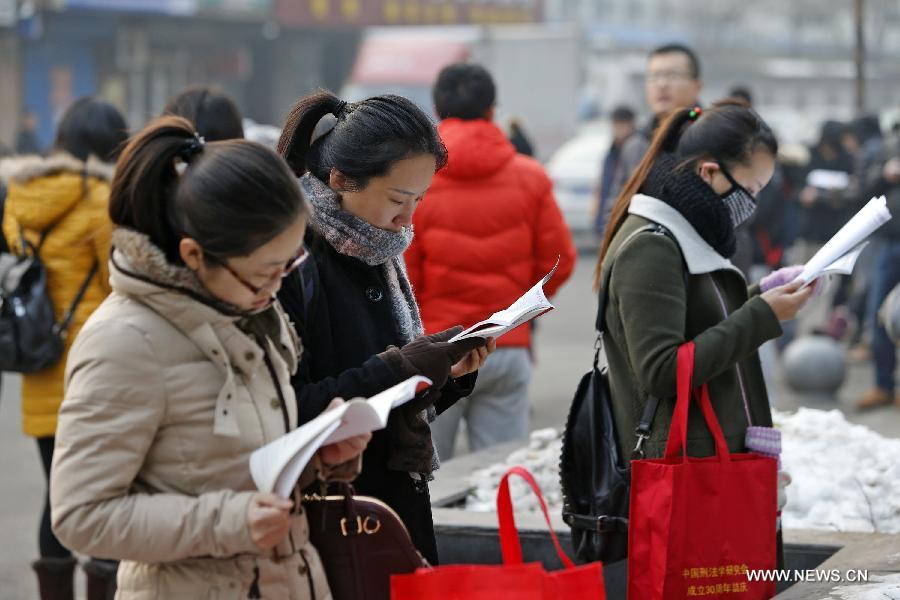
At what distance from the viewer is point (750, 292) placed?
4.24 meters

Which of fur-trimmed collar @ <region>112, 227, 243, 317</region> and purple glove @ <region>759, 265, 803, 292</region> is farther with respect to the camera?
purple glove @ <region>759, 265, 803, 292</region>

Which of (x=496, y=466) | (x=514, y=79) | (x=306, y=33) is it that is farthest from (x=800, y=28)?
(x=496, y=466)

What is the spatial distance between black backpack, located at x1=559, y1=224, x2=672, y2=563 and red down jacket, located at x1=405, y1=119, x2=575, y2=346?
1.79m

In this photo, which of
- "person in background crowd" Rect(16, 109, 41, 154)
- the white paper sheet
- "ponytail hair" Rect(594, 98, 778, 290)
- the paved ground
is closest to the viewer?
"ponytail hair" Rect(594, 98, 778, 290)

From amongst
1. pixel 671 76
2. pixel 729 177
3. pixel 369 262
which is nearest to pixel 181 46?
pixel 671 76

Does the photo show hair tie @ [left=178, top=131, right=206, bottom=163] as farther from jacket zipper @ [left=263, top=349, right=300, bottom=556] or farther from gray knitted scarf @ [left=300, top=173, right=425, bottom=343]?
gray knitted scarf @ [left=300, top=173, right=425, bottom=343]

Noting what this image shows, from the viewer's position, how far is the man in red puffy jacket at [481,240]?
A: 5.82m

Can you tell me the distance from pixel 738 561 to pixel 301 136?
1587 mm

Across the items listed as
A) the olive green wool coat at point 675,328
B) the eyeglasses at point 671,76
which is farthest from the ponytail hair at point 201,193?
the eyeglasses at point 671,76

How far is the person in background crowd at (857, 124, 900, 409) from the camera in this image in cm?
977

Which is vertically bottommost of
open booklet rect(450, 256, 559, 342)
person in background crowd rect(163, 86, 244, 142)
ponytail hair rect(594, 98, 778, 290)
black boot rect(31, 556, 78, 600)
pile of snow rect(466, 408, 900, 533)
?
black boot rect(31, 556, 78, 600)

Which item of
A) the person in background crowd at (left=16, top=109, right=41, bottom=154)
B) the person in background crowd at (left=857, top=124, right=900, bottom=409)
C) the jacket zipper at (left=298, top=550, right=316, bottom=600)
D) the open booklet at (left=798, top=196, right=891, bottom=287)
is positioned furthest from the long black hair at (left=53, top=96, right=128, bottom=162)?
the person in background crowd at (left=16, top=109, right=41, bottom=154)

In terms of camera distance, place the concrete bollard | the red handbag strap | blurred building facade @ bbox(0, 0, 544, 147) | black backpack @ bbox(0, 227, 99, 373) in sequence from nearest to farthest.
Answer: the red handbag strap → black backpack @ bbox(0, 227, 99, 373) → the concrete bollard → blurred building facade @ bbox(0, 0, 544, 147)

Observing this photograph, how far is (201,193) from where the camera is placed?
8.14 ft
